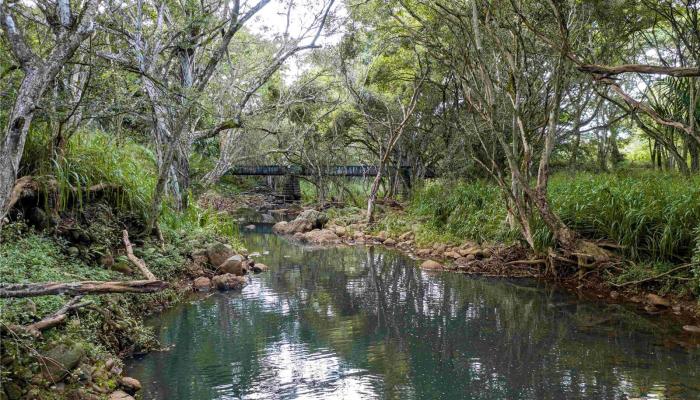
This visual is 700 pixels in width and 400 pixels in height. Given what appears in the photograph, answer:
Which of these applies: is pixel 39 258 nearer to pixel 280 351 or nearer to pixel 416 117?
pixel 280 351

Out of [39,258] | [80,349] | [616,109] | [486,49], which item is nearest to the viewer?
[80,349]

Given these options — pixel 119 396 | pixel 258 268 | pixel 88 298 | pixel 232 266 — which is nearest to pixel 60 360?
pixel 119 396

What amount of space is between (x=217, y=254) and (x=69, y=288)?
6508 mm

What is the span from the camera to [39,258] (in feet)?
19.0

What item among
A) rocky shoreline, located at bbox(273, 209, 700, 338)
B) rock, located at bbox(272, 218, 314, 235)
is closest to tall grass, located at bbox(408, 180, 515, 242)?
rocky shoreline, located at bbox(273, 209, 700, 338)

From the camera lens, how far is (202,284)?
938 centimetres

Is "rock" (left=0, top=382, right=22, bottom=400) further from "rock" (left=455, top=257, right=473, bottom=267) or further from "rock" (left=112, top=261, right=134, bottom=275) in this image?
"rock" (left=455, top=257, right=473, bottom=267)

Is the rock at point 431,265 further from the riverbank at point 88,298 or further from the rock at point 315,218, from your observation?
the rock at point 315,218

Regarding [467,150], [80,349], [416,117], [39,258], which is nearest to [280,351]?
[80,349]

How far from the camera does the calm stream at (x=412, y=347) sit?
529cm

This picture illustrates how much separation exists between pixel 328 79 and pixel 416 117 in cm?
472

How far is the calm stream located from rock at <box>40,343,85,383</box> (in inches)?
36.3

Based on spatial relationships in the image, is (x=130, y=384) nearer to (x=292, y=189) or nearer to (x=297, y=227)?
(x=297, y=227)

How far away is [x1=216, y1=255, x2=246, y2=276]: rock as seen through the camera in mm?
10155
